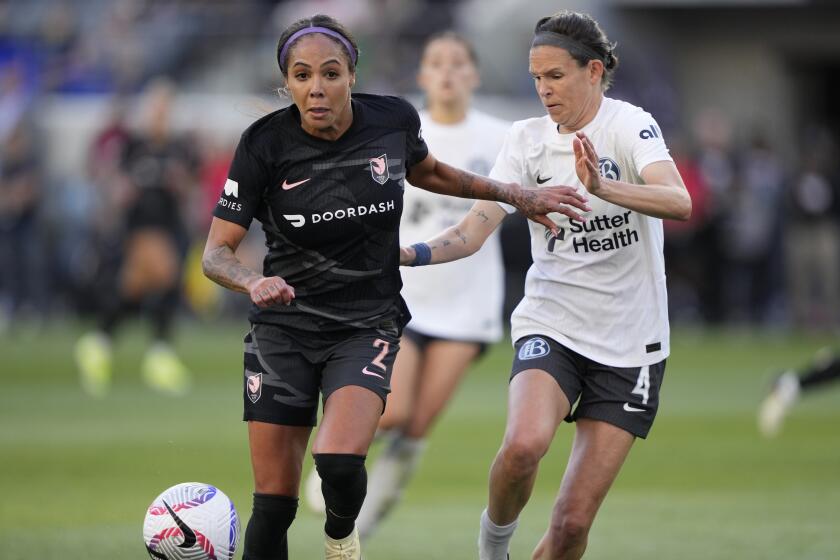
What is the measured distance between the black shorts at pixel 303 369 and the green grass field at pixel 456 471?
2173mm

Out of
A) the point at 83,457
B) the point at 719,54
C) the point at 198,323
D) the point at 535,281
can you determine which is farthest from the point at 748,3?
the point at 535,281

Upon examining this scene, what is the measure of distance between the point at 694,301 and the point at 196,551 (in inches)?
766

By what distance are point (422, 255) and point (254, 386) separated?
107cm

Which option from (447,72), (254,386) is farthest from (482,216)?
(447,72)

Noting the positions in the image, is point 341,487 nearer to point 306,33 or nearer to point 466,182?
point 466,182

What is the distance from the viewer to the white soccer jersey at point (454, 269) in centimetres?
925

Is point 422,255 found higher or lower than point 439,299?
higher

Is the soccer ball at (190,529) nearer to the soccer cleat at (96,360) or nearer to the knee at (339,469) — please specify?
the knee at (339,469)

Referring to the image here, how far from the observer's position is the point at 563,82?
6793mm

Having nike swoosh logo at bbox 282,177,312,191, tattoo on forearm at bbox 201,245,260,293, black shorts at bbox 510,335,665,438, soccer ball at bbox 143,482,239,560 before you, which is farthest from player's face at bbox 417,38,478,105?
soccer ball at bbox 143,482,239,560

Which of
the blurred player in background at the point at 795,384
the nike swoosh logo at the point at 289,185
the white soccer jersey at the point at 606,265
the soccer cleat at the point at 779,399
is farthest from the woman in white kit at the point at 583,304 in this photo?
the soccer cleat at the point at 779,399

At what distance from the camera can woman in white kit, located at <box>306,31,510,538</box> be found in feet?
29.1

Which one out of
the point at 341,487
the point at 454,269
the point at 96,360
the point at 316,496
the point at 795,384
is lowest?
the point at 96,360

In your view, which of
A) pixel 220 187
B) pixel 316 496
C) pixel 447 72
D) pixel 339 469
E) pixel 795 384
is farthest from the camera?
pixel 220 187
